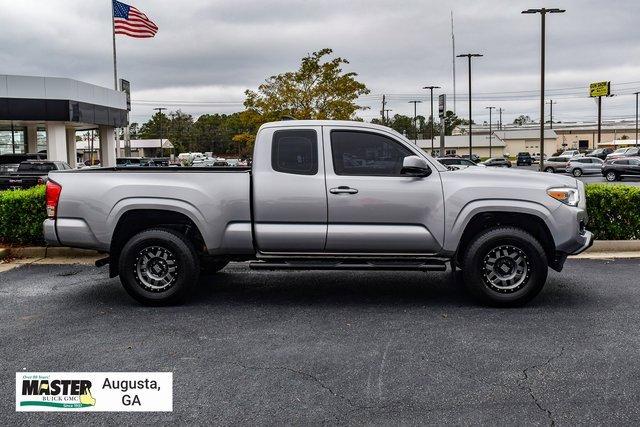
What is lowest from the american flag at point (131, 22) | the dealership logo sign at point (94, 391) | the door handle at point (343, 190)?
the dealership logo sign at point (94, 391)

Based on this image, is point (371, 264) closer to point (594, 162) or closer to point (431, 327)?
point (431, 327)

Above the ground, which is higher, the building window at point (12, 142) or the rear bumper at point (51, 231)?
the building window at point (12, 142)

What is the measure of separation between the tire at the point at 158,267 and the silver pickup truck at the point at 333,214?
0.01 meters

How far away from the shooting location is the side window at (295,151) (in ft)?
22.2

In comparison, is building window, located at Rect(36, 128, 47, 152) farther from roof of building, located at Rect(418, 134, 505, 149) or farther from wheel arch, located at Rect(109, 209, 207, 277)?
roof of building, located at Rect(418, 134, 505, 149)

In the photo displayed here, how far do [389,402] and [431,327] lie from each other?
72.9 inches

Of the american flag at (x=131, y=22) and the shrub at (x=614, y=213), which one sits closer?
the shrub at (x=614, y=213)

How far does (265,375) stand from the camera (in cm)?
478

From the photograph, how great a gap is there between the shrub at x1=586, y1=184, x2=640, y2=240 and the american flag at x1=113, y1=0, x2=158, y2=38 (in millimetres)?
27493

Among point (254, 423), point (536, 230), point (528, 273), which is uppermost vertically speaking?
point (536, 230)

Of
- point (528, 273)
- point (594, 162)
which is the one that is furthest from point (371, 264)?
point (594, 162)

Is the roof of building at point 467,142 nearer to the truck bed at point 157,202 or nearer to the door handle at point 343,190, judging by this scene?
the door handle at point 343,190

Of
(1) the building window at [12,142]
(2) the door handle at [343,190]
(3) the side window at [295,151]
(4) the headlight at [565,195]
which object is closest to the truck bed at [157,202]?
(3) the side window at [295,151]

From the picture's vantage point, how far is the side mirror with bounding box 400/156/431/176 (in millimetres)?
6433
